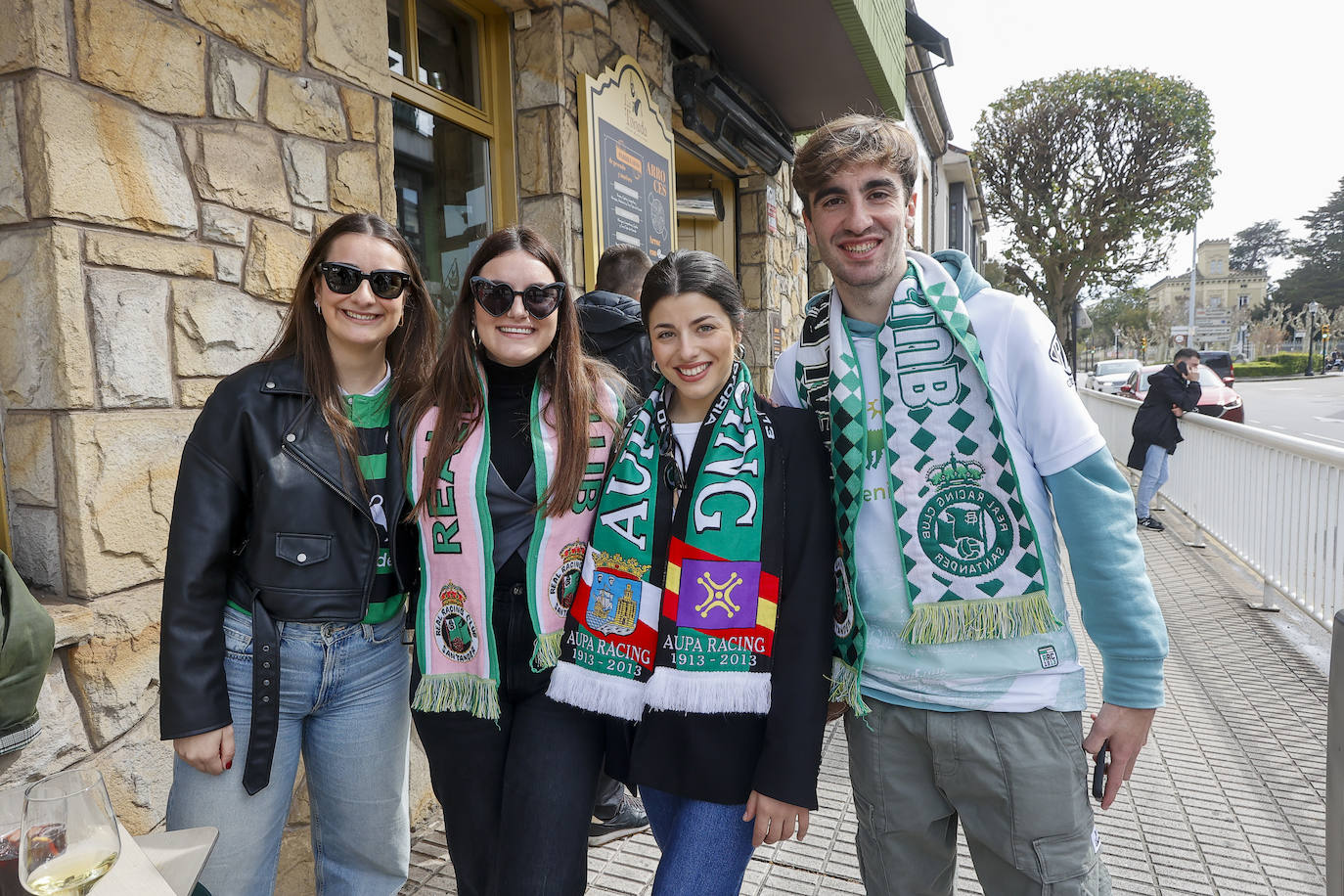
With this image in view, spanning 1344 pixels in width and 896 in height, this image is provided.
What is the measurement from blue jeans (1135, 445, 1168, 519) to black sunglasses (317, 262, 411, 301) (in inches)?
322

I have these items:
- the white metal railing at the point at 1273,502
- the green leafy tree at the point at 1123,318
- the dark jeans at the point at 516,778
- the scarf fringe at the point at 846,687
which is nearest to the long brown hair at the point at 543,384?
the dark jeans at the point at 516,778

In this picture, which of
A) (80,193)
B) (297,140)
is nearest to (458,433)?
(80,193)

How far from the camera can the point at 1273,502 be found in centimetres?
528

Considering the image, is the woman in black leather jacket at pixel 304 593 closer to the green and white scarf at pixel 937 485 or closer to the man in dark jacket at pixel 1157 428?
the green and white scarf at pixel 937 485

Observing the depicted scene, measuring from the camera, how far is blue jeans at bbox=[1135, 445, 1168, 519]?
26.5 feet

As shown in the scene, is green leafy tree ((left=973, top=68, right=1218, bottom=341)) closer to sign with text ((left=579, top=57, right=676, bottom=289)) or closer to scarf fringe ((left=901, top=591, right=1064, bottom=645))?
sign with text ((left=579, top=57, right=676, bottom=289))

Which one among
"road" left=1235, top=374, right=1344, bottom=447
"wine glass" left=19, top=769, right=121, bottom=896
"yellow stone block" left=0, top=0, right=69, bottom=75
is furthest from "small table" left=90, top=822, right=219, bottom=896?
"road" left=1235, top=374, right=1344, bottom=447

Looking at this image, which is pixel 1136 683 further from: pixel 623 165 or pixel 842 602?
pixel 623 165

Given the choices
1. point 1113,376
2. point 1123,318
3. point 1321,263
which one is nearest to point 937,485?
point 1113,376

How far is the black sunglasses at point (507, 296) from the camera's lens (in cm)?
193

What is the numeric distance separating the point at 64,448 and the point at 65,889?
1.27 metres

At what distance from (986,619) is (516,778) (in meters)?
1.04

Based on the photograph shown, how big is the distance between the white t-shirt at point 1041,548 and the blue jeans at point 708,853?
40cm

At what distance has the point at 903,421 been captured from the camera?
1.65 metres
